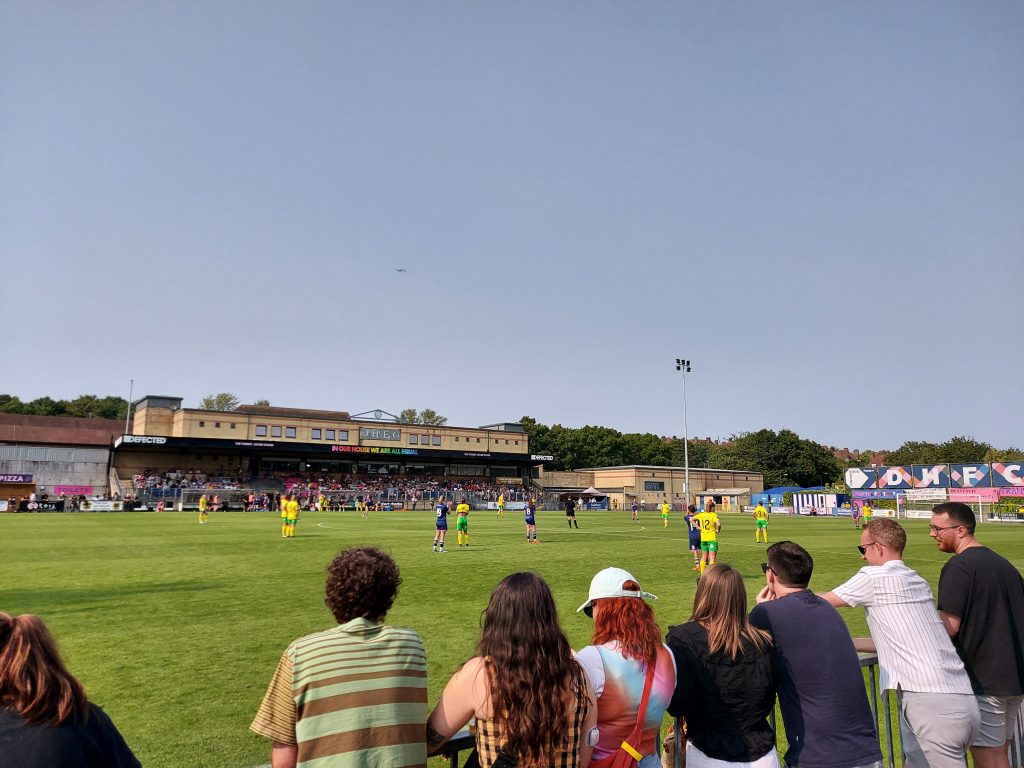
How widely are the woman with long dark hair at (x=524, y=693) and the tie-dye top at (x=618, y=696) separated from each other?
19cm

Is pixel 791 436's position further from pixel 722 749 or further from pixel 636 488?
pixel 722 749

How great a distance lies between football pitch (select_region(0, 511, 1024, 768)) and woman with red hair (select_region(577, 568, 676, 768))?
3803 millimetres

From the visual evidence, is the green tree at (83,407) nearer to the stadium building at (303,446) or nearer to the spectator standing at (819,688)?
the stadium building at (303,446)

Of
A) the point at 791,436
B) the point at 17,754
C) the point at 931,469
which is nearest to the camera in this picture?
the point at 17,754

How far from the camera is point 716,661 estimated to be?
11.5 ft

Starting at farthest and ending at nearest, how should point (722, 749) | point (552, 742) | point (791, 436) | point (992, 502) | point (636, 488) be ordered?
point (791, 436)
point (636, 488)
point (992, 502)
point (722, 749)
point (552, 742)

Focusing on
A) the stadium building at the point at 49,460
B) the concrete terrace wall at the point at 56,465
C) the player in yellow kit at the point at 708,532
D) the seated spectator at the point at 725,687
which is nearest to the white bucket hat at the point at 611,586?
the seated spectator at the point at 725,687

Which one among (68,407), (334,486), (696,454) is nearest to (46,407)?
(68,407)

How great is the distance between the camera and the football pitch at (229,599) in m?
6.79

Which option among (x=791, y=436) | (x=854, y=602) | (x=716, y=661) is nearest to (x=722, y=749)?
(x=716, y=661)

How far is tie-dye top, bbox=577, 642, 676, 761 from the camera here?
314 centimetres

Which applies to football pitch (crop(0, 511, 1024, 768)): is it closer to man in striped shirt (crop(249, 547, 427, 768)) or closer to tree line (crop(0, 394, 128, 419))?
man in striped shirt (crop(249, 547, 427, 768))

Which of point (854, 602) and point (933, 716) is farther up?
point (854, 602)

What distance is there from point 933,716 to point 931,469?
67785 millimetres
